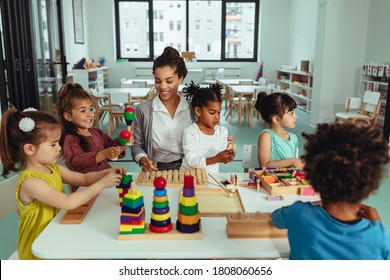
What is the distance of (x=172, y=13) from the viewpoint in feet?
33.9

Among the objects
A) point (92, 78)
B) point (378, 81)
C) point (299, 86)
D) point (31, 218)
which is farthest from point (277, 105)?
point (92, 78)

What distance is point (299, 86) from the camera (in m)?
8.67

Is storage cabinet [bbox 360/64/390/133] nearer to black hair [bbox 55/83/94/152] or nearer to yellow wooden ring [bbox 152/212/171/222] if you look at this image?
black hair [bbox 55/83/94/152]

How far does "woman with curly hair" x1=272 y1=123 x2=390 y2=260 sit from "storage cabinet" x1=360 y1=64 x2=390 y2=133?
520 centimetres

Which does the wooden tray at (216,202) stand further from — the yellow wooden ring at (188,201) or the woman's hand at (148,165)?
the woman's hand at (148,165)

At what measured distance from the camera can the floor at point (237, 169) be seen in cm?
262

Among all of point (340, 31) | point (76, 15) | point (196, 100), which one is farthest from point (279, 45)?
point (196, 100)

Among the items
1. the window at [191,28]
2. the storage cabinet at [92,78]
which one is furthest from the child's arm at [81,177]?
the window at [191,28]

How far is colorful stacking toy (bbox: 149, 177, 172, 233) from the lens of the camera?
1242 mm

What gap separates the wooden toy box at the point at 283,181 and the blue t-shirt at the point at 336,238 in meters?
0.50

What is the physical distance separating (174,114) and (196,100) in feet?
0.52

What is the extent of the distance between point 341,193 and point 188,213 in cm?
49

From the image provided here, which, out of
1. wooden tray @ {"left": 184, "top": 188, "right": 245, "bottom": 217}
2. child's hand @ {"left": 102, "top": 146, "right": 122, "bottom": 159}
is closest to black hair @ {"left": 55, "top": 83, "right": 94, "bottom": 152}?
child's hand @ {"left": 102, "top": 146, "right": 122, "bottom": 159}

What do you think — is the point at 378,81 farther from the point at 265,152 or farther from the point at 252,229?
the point at 252,229
